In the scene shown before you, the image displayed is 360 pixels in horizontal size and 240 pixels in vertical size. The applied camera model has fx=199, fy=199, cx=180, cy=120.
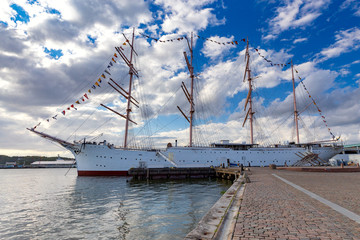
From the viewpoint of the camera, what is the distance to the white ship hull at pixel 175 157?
38.7 metres

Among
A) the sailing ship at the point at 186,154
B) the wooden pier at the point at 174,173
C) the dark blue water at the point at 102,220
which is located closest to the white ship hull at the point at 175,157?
Result: the sailing ship at the point at 186,154

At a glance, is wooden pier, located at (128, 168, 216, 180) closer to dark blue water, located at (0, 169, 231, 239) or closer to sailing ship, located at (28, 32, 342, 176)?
sailing ship, located at (28, 32, 342, 176)

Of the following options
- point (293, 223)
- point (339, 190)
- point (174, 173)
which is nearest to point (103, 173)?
point (174, 173)

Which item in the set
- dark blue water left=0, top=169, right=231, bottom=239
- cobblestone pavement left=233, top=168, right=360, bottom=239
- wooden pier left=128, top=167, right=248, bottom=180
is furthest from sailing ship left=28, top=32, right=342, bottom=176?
cobblestone pavement left=233, top=168, right=360, bottom=239

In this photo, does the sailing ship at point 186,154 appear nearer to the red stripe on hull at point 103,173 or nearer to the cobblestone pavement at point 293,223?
the red stripe on hull at point 103,173

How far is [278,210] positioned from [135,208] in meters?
9.10

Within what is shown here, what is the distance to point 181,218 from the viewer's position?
1016 cm

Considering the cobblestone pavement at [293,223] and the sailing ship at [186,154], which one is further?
the sailing ship at [186,154]

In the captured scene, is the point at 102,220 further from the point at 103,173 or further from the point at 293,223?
the point at 103,173

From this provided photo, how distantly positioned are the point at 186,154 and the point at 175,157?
2.48m

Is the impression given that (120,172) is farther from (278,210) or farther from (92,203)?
(278,210)

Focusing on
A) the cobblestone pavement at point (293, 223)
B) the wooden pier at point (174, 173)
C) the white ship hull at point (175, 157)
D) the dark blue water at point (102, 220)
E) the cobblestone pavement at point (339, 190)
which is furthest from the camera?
the white ship hull at point (175, 157)

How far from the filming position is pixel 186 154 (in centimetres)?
4297

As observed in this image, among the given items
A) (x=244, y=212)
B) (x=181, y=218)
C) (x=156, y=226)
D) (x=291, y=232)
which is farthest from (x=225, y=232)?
(x=181, y=218)
